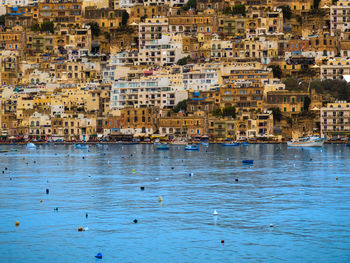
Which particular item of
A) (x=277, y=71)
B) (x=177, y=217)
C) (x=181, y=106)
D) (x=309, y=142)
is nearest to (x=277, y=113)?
(x=309, y=142)

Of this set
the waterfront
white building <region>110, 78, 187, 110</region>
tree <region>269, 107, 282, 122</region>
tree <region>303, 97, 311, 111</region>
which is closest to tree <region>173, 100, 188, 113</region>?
white building <region>110, 78, 187, 110</region>

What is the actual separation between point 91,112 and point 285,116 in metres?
50.2

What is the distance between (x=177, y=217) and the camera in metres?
51.2

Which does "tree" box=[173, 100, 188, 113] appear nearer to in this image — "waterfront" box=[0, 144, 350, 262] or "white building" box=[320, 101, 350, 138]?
"white building" box=[320, 101, 350, 138]

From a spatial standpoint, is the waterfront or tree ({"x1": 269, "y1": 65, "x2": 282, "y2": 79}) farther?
tree ({"x1": 269, "y1": 65, "x2": 282, "y2": 79})

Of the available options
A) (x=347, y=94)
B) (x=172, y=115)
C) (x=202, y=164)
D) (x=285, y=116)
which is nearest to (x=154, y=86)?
(x=172, y=115)

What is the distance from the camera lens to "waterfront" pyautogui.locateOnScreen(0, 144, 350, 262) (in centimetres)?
4100

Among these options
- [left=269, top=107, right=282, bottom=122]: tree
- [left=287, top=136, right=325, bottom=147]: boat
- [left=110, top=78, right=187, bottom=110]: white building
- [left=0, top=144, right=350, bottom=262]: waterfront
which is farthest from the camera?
[left=110, top=78, right=187, bottom=110]: white building

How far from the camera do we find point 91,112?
196375mm

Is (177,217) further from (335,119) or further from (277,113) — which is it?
(277,113)

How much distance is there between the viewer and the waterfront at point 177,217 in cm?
4100

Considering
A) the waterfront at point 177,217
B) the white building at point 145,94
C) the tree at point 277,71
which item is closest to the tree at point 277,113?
the tree at point 277,71

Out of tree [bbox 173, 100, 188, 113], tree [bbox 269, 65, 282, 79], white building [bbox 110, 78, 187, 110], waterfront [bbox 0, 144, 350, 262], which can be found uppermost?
tree [bbox 269, 65, 282, 79]

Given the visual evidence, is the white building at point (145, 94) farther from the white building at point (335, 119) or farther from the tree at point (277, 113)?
the white building at point (335, 119)
